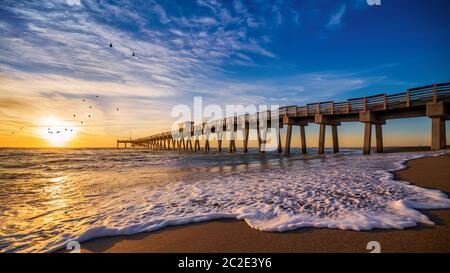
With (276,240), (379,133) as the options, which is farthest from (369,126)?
(276,240)

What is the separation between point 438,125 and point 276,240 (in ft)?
52.3

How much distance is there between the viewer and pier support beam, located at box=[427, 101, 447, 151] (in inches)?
468

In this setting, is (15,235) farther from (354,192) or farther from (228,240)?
(354,192)

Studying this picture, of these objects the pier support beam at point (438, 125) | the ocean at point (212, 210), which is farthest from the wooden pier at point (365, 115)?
the ocean at point (212, 210)

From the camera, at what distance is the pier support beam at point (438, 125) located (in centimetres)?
1188

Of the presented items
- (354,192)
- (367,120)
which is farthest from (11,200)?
(367,120)

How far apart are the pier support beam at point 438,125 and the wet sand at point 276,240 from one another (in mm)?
13578

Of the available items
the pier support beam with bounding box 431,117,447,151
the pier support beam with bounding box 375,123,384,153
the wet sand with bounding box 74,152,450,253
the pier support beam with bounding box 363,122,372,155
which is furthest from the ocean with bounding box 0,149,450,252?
the pier support beam with bounding box 375,123,384,153

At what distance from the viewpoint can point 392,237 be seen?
7.01 feet

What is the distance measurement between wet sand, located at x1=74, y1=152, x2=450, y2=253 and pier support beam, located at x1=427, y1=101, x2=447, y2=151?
13578 mm

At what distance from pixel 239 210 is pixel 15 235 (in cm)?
335

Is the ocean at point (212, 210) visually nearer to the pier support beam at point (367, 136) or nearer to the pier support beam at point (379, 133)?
the pier support beam at point (367, 136)

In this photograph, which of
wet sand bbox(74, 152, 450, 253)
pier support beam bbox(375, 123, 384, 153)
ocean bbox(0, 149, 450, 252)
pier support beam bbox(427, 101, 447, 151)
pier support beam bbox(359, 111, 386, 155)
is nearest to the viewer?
wet sand bbox(74, 152, 450, 253)

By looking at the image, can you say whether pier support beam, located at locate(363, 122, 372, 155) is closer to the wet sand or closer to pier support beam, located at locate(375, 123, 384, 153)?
pier support beam, located at locate(375, 123, 384, 153)
